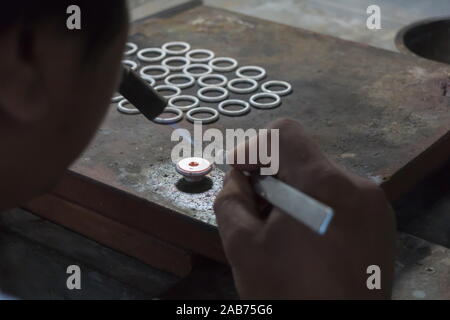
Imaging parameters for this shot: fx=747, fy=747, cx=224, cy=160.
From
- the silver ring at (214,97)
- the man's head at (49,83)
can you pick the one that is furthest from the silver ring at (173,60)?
the man's head at (49,83)

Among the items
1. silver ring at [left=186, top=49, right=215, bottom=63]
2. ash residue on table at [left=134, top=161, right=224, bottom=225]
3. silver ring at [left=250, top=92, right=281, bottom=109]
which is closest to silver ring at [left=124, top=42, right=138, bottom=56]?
silver ring at [left=186, top=49, right=215, bottom=63]

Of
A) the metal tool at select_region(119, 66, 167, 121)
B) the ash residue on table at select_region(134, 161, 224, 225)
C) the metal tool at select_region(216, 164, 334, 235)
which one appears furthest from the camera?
the ash residue on table at select_region(134, 161, 224, 225)

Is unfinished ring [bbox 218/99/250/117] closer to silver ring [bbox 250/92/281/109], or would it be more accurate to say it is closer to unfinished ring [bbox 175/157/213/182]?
silver ring [bbox 250/92/281/109]

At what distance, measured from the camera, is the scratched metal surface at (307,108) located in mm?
1257

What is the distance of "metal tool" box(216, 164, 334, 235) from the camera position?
0.72 metres

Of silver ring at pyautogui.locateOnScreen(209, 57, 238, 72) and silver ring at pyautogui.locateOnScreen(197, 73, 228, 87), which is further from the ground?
silver ring at pyautogui.locateOnScreen(209, 57, 238, 72)

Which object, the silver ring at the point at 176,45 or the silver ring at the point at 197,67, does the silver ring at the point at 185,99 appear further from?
the silver ring at the point at 176,45

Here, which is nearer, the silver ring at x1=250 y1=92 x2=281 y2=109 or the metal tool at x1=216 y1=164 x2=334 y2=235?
the metal tool at x1=216 y1=164 x2=334 y2=235

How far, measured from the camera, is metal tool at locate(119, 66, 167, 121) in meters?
0.93

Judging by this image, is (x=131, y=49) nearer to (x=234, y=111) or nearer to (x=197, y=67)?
(x=197, y=67)

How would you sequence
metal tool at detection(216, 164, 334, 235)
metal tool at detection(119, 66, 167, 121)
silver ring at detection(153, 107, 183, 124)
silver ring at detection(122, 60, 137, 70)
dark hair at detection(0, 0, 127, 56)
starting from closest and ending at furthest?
dark hair at detection(0, 0, 127, 56), metal tool at detection(216, 164, 334, 235), metal tool at detection(119, 66, 167, 121), silver ring at detection(153, 107, 183, 124), silver ring at detection(122, 60, 137, 70)

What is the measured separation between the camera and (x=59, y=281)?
1321 millimetres

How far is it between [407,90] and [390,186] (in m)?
0.39

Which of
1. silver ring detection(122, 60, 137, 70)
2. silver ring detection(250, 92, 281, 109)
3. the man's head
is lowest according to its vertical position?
silver ring detection(122, 60, 137, 70)
